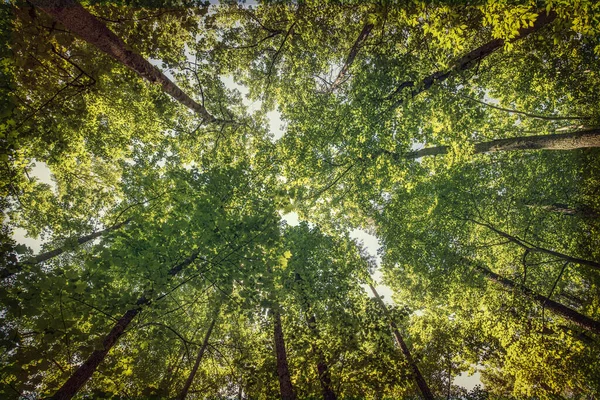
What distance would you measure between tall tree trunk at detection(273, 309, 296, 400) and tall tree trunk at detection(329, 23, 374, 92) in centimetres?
885

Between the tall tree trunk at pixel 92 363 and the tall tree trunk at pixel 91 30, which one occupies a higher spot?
the tall tree trunk at pixel 91 30

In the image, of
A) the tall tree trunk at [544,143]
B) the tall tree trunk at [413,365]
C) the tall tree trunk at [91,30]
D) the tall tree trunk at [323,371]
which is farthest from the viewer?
the tall tree trunk at [413,365]

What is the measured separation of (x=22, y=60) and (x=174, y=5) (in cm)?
375

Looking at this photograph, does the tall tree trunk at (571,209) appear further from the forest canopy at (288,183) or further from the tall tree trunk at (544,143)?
the tall tree trunk at (544,143)

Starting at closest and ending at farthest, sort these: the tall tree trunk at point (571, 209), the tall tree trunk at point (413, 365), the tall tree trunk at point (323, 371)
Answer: the tall tree trunk at point (323, 371) → the tall tree trunk at point (413, 365) → the tall tree trunk at point (571, 209)

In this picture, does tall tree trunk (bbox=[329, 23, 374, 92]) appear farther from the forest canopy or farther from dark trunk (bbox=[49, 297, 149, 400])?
dark trunk (bbox=[49, 297, 149, 400])

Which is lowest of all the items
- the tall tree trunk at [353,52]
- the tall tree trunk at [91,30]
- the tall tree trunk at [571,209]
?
the tall tree trunk at [571,209]

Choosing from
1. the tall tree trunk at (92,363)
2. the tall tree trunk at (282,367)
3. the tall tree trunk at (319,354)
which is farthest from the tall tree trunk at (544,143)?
the tall tree trunk at (92,363)

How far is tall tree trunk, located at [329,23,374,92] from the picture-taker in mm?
7578

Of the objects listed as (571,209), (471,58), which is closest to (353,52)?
(471,58)

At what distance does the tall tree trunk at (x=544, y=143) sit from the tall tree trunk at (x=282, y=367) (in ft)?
25.4

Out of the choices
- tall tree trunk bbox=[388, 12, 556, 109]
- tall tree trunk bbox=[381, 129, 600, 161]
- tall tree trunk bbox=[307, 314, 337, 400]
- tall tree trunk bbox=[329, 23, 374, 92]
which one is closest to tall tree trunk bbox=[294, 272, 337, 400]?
tall tree trunk bbox=[307, 314, 337, 400]

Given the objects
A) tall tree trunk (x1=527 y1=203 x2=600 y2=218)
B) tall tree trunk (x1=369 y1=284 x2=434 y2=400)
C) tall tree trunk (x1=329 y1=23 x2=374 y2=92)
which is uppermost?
tall tree trunk (x1=329 y1=23 x2=374 y2=92)

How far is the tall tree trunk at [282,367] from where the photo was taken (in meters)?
7.68
